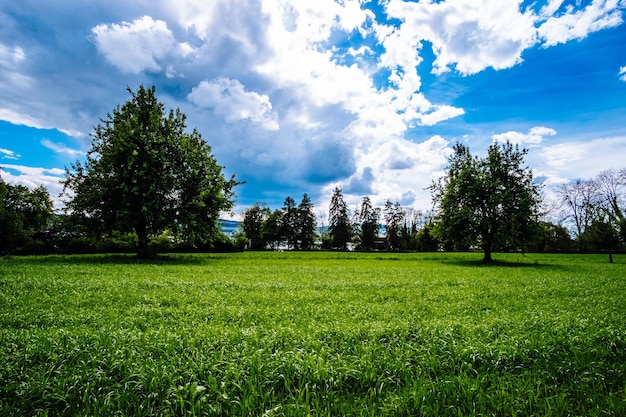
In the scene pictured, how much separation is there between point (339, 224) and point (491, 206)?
195 feet

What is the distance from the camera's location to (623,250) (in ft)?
217

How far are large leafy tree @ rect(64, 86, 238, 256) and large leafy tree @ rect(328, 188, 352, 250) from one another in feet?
205

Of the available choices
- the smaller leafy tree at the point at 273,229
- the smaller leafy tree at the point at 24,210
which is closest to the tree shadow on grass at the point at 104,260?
the smaller leafy tree at the point at 24,210

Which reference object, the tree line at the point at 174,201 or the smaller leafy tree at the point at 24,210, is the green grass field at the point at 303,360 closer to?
the tree line at the point at 174,201

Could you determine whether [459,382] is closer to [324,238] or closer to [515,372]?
[515,372]

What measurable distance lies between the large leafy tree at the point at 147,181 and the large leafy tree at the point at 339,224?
205 ft

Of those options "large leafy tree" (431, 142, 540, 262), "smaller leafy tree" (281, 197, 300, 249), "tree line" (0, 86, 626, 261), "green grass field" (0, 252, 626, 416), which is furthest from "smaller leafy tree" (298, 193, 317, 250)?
"green grass field" (0, 252, 626, 416)

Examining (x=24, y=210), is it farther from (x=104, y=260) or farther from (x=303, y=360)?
(x=303, y=360)

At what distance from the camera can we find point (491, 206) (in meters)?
41.3

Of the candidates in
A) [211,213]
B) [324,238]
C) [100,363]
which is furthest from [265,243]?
[100,363]

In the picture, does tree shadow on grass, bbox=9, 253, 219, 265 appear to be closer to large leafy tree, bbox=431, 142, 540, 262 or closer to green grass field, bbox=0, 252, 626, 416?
green grass field, bbox=0, 252, 626, 416

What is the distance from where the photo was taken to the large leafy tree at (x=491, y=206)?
40000mm

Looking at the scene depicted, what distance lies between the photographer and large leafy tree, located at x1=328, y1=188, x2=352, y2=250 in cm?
9781

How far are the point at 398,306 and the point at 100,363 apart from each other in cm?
958
